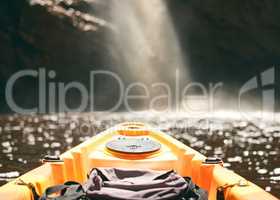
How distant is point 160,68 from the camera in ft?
210

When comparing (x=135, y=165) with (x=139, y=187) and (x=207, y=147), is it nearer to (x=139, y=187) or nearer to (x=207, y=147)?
(x=139, y=187)

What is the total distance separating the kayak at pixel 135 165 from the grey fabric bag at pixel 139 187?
0.48 metres

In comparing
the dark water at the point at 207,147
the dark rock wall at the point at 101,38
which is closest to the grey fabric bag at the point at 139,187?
the dark water at the point at 207,147

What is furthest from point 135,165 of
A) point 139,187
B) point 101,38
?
point 101,38

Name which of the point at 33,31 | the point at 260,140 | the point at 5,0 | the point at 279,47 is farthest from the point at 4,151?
the point at 279,47

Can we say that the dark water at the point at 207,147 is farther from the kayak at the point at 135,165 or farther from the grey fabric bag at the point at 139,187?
the grey fabric bag at the point at 139,187

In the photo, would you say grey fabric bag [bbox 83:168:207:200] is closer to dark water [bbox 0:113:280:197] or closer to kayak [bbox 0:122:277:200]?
kayak [bbox 0:122:277:200]

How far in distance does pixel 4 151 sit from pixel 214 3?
139ft

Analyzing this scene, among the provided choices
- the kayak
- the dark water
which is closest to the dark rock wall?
the dark water

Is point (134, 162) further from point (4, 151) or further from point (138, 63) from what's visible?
point (138, 63)

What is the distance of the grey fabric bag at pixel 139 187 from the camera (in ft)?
17.5

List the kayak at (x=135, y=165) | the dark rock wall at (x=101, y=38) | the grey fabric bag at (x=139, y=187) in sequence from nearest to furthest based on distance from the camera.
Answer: the grey fabric bag at (x=139, y=187) < the kayak at (x=135, y=165) < the dark rock wall at (x=101, y=38)

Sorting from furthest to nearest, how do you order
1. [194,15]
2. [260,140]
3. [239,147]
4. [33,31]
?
[194,15] → [33,31] → [260,140] → [239,147]

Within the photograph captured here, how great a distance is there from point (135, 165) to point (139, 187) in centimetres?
176
